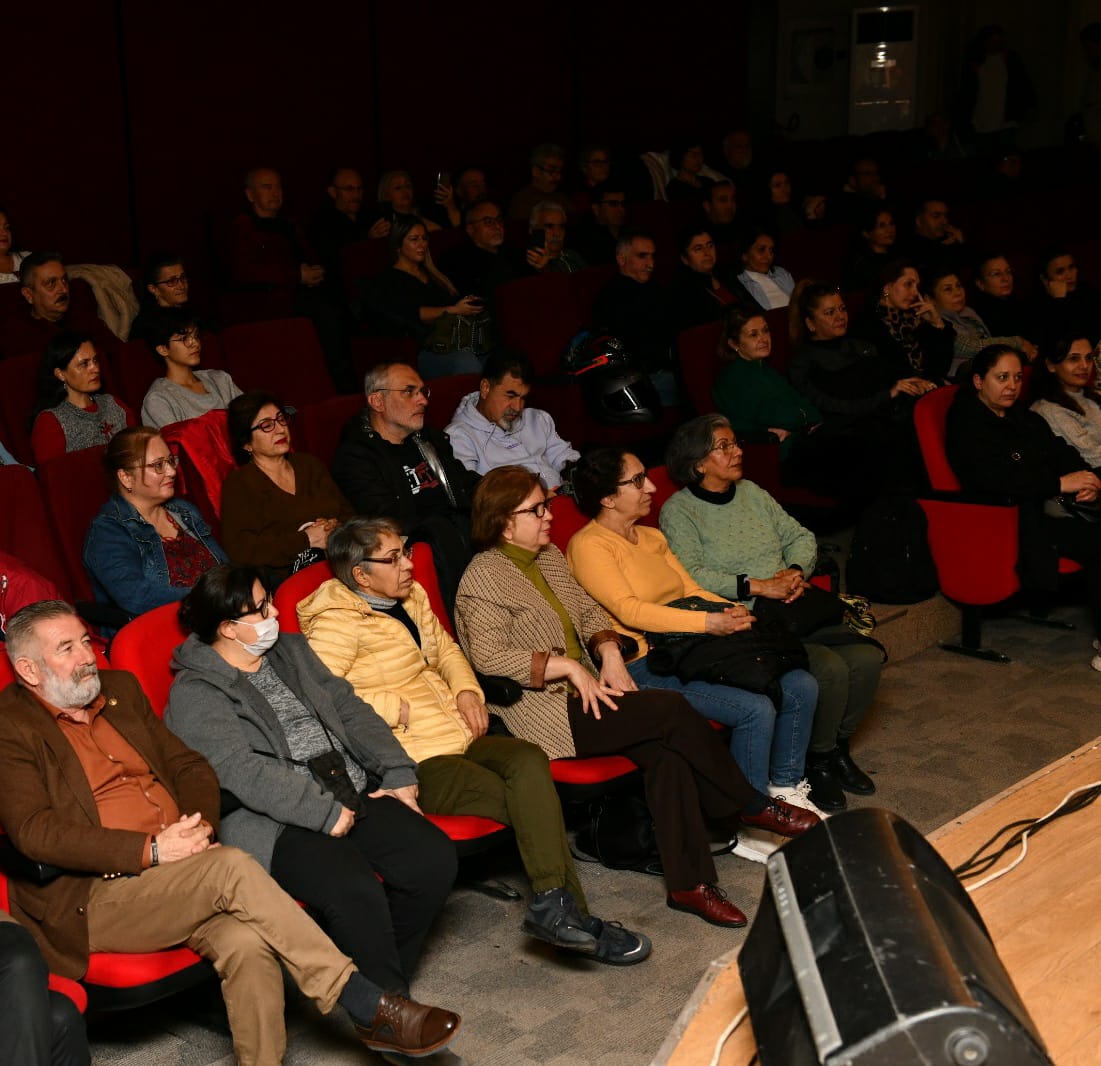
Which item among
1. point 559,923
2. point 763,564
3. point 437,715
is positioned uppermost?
point 763,564

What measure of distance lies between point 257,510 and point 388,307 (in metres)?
1.85

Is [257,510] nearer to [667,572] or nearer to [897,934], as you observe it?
[667,572]

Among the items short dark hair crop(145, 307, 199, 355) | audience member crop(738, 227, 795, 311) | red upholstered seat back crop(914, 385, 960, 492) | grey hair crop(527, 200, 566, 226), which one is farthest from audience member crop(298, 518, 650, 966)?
audience member crop(738, 227, 795, 311)

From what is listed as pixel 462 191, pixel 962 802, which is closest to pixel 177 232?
pixel 462 191

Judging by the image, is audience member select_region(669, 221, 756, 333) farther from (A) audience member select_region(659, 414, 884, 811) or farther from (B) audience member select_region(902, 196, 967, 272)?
(A) audience member select_region(659, 414, 884, 811)

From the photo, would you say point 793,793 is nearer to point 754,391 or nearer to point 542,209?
point 754,391

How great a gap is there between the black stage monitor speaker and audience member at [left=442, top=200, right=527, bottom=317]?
4360 mm

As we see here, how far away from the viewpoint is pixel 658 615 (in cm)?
358

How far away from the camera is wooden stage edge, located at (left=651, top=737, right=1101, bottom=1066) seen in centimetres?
178

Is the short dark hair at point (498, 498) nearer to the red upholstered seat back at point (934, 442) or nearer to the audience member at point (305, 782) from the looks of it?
the audience member at point (305, 782)

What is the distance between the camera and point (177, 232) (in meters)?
6.50

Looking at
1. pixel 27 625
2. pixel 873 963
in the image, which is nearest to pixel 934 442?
pixel 27 625

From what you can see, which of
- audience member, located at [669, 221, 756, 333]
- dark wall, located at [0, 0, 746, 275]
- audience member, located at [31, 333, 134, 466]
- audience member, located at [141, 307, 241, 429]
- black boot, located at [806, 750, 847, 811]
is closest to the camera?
black boot, located at [806, 750, 847, 811]

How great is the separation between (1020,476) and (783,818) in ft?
5.29
